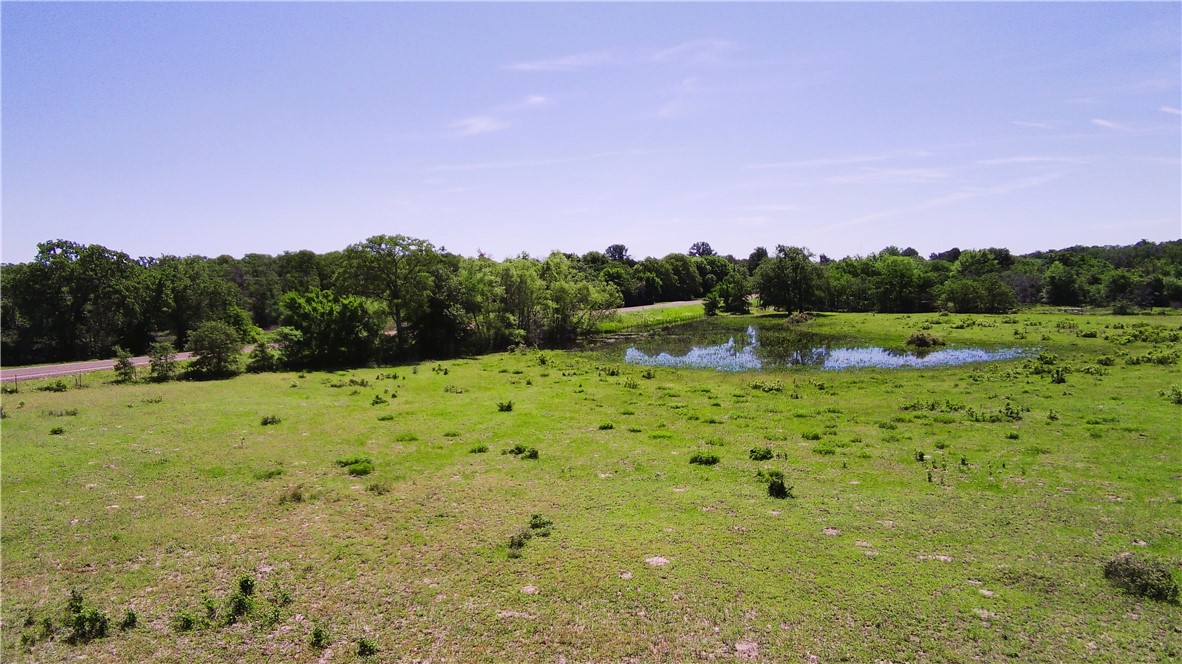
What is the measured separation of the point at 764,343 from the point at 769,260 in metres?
42.1

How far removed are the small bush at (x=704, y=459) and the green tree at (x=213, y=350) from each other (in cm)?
3787

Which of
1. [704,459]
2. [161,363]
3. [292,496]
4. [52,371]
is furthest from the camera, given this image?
[52,371]

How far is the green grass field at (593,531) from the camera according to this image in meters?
9.90

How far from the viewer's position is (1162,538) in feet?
42.5

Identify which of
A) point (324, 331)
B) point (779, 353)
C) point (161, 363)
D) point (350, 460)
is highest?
point (324, 331)

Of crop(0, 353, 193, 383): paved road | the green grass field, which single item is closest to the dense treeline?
crop(0, 353, 193, 383): paved road

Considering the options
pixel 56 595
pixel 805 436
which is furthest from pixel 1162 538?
pixel 56 595

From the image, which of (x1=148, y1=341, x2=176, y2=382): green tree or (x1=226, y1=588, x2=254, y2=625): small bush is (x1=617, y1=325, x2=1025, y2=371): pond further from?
(x1=226, y1=588, x2=254, y2=625): small bush

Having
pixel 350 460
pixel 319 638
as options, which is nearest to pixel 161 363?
pixel 350 460

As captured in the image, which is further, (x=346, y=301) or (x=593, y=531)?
(x=346, y=301)

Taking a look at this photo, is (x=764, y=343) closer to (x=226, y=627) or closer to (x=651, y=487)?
(x=651, y=487)

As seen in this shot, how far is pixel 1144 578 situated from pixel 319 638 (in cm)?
1683

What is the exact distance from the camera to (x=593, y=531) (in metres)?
14.4

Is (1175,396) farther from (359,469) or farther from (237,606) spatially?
(237,606)
